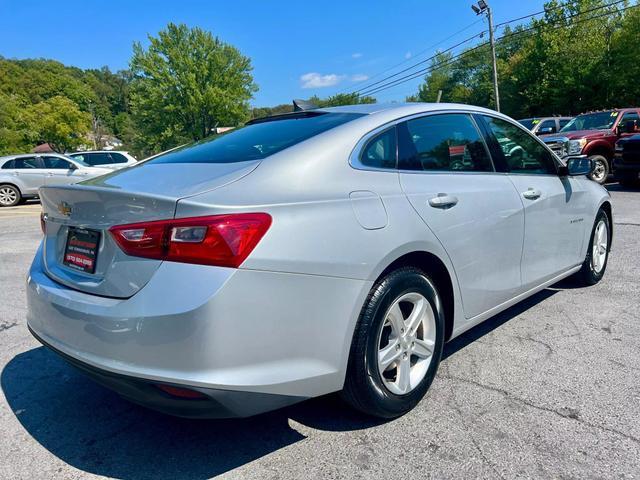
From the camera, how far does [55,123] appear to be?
55781mm

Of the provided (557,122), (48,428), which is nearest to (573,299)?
(48,428)

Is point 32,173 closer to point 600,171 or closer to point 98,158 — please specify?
point 98,158

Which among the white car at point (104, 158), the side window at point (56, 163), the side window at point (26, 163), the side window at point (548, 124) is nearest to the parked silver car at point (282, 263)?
the side window at point (548, 124)

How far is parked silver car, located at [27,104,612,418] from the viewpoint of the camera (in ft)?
6.08

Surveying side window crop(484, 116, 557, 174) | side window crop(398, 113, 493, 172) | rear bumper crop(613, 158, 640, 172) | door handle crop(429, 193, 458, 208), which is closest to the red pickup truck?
rear bumper crop(613, 158, 640, 172)

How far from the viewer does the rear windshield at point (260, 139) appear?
246 cm

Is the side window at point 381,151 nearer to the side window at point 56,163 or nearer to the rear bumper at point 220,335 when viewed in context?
the rear bumper at point 220,335

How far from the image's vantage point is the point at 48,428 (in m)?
2.55

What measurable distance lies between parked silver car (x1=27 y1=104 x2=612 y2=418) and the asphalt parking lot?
10.1 inches

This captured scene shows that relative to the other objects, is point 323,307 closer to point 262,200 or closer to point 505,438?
point 262,200

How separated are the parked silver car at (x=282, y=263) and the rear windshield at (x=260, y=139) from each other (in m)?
0.02

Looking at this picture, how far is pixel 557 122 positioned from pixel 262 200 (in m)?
16.6

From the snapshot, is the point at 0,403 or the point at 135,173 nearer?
the point at 135,173

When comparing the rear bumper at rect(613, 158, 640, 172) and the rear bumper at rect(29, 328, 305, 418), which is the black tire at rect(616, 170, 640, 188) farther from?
the rear bumper at rect(29, 328, 305, 418)
